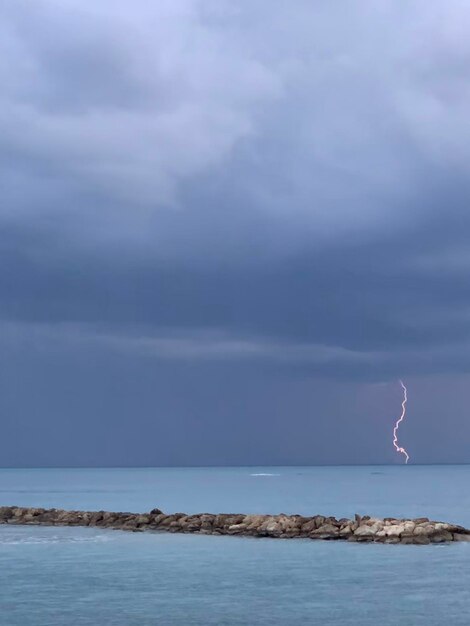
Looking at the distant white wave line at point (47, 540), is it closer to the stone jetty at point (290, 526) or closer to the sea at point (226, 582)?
the sea at point (226, 582)

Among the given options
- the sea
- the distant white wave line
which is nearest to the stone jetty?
the sea

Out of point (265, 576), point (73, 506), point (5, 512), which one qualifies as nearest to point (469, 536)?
point (265, 576)

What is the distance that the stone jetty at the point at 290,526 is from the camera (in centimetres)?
4628

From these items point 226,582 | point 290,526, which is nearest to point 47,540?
point 290,526

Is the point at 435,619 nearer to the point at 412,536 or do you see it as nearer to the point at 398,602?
the point at 398,602

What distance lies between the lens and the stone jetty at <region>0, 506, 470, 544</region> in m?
46.3

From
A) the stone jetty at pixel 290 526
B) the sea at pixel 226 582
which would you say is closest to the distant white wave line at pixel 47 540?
the sea at pixel 226 582

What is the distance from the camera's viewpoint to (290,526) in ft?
165

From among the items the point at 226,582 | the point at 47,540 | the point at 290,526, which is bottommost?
the point at 226,582

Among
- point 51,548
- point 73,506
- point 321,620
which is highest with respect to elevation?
point 73,506

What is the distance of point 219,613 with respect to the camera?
27.0 metres

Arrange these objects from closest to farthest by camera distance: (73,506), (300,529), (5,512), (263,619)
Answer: (263,619)
(300,529)
(5,512)
(73,506)

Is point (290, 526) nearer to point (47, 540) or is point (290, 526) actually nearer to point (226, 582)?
point (47, 540)

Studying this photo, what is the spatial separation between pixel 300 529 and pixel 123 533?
400 inches
